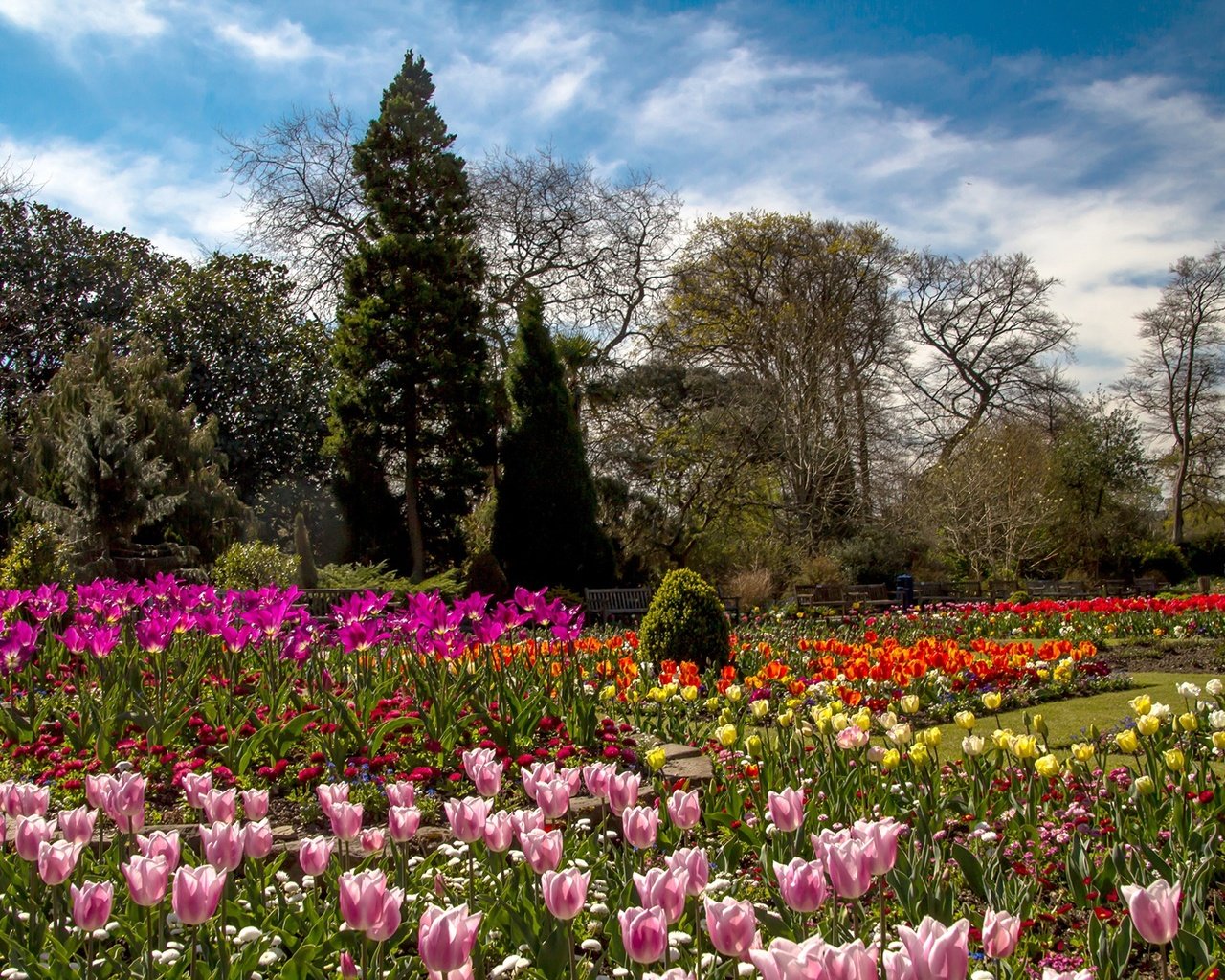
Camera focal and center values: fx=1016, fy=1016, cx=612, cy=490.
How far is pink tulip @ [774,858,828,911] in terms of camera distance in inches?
61.1

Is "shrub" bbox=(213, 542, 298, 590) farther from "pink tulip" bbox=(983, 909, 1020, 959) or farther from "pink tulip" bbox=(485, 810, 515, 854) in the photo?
"pink tulip" bbox=(983, 909, 1020, 959)

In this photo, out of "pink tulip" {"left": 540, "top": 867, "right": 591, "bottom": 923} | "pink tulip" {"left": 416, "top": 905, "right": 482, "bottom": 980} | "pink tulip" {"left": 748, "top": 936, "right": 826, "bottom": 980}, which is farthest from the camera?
"pink tulip" {"left": 540, "top": 867, "right": 591, "bottom": 923}

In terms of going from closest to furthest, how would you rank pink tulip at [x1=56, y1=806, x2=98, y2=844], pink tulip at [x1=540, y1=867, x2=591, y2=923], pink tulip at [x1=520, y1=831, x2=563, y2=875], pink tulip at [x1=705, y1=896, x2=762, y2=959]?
1. pink tulip at [x1=705, y1=896, x2=762, y2=959]
2. pink tulip at [x1=540, y1=867, x2=591, y2=923]
3. pink tulip at [x1=520, y1=831, x2=563, y2=875]
4. pink tulip at [x1=56, y1=806, x2=98, y2=844]

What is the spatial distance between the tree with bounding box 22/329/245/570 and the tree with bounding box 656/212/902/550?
11563 millimetres

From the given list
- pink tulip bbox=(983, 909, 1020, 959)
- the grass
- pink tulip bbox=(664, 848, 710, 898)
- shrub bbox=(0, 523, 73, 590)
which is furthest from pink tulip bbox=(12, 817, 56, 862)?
shrub bbox=(0, 523, 73, 590)

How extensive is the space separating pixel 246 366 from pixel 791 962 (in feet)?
74.0

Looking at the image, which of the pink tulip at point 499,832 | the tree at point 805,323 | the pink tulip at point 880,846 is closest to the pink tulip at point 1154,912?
the pink tulip at point 880,846

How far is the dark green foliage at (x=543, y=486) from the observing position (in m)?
17.9

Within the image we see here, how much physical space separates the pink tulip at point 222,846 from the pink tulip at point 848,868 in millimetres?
1066

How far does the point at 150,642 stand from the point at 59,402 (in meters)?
14.1

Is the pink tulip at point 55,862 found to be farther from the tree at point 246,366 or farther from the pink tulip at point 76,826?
Result: the tree at point 246,366

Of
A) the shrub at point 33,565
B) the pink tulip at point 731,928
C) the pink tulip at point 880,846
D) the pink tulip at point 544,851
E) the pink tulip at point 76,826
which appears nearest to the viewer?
the pink tulip at point 731,928

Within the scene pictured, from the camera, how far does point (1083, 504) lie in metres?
25.1

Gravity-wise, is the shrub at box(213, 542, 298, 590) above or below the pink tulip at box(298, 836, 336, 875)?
above
